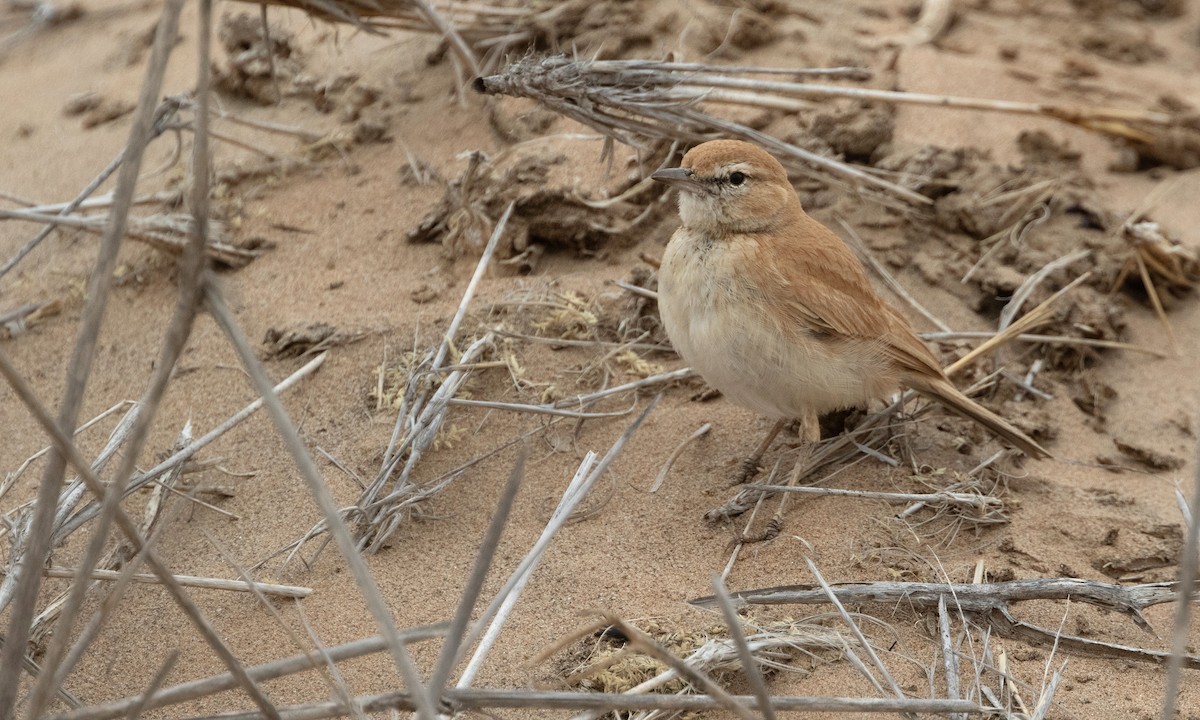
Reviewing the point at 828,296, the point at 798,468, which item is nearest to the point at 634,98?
the point at 828,296

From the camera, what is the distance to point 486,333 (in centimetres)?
468

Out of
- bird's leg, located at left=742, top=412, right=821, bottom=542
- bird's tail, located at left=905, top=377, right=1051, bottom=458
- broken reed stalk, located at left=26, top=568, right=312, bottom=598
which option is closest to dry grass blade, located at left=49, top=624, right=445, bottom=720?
broken reed stalk, located at left=26, top=568, right=312, bottom=598

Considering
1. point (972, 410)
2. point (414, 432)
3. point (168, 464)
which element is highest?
point (168, 464)

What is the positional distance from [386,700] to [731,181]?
2.48 meters

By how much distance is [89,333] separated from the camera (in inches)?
89.7

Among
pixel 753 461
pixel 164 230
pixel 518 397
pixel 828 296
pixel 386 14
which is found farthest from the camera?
pixel 386 14

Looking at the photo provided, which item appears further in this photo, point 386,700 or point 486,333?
point 486,333

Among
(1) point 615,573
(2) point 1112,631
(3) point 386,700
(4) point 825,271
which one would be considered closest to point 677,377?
(4) point 825,271

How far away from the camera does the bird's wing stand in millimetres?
4184

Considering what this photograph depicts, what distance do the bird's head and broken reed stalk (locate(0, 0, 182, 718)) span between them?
7.60 ft

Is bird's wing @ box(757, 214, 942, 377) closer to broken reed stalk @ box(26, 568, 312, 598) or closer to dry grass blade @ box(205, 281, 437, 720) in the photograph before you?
broken reed stalk @ box(26, 568, 312, 598)

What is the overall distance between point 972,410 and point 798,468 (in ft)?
2.57

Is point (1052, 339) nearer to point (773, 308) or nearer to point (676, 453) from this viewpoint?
point (773, 308)

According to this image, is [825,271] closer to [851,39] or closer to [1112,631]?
[1112,631]
